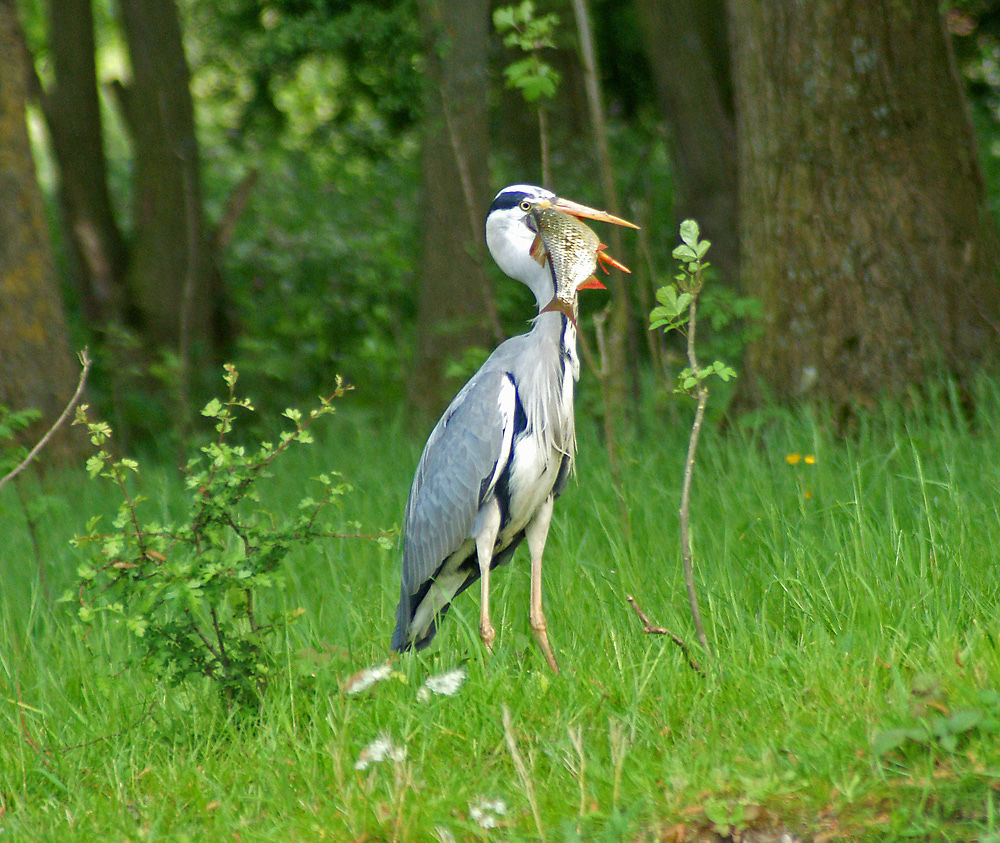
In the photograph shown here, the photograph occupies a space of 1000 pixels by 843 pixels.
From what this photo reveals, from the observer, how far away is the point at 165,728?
10.8ft

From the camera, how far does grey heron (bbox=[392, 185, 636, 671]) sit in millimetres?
3486

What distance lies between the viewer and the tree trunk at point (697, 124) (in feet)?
29.2

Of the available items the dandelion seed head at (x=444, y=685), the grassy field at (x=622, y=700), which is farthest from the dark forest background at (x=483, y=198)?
the dandelion seed head at (x=444, y=685)

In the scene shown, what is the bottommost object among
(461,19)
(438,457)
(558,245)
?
(438,457)

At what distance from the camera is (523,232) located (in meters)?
3.55

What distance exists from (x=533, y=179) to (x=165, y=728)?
31.3 ft

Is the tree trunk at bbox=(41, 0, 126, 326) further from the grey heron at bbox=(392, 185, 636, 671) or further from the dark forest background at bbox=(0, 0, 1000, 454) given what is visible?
the grey heron at bbox=(392, 185, 636, 671)

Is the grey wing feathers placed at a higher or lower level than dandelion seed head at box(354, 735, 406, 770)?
higher

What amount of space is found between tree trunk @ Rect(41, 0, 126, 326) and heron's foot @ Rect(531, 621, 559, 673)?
280 inches

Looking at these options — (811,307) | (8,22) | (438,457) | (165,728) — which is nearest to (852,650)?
(438,457)

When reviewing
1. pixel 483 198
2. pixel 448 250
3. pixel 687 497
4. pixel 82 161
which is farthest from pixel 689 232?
pixel 82 161

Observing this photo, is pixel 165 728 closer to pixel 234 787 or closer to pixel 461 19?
pixel 234 787

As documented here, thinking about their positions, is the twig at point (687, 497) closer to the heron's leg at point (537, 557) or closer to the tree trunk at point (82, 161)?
the heron's leg at point (537, 557)

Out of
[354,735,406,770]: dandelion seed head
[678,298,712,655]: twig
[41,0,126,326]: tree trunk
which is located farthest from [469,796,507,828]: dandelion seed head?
[41,0,126,326]: tree trunk
